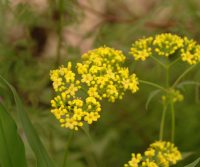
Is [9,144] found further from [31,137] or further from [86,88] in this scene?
[86,88]

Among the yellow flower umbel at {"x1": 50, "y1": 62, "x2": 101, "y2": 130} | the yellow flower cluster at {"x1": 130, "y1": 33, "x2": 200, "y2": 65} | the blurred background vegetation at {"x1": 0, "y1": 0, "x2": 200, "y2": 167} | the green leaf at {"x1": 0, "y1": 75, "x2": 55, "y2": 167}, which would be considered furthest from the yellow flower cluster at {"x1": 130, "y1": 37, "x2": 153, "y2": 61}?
the blurred background vegetation at {"x1": 0, "y1": 0, "x2": 200, "y2": 167}

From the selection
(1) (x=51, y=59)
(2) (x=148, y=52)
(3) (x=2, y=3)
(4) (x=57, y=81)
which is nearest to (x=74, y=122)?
(4) (x=57, y=81)

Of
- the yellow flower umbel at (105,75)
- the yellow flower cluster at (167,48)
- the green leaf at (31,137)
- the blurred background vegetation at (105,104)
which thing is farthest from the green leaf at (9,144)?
the blurred background vegetation at (105,104)

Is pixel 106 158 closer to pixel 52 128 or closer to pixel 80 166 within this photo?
pixel 80 166

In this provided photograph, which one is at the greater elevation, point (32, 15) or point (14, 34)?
point (14, 34)

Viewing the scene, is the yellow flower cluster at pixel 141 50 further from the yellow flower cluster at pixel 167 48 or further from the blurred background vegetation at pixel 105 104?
the blurred background vegetation at pixel 105 104

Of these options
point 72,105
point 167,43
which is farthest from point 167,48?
point 72,105
